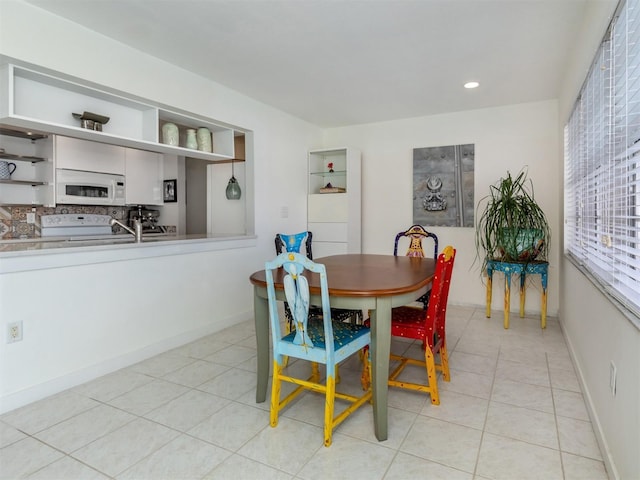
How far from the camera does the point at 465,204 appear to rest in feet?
14.9

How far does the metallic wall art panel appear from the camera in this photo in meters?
4.52

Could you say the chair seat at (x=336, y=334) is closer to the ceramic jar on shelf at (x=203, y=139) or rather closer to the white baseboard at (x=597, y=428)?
the white baseboard at (x=597, y=428)

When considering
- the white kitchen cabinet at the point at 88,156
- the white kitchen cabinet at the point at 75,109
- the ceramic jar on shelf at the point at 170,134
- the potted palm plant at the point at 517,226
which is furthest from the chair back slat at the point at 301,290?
the white kitchen cabinet at the point at 88,156

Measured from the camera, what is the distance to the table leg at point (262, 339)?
2215 mm

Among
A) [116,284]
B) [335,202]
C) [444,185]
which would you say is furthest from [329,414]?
[444,185]

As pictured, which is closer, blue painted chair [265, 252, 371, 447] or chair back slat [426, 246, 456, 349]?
blue painted chair [265, 252, 371, 447]

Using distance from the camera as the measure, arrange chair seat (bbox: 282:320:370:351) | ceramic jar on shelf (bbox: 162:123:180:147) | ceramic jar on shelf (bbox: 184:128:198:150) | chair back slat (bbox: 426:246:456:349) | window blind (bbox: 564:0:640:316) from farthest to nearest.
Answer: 1. ceramic jar on shelf (bbox: 184:128:198:150)
2. ceramic jar on shelf (bbox: 162:123:180:147)
3. chair back slat (bbox: 426:246:456:349)
4. chair seat (bbox: 282:320:370:351)
5. window blind (bbox: 564:0:640:316)

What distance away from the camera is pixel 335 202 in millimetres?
4816

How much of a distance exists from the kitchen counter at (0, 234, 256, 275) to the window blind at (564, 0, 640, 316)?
9.77 feet

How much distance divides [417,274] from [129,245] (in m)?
2.11

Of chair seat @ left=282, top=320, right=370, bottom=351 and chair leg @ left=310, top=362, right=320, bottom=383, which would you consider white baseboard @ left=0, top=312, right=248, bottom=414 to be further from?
chair seat @ left=282, top=320, right=370, bottom=351

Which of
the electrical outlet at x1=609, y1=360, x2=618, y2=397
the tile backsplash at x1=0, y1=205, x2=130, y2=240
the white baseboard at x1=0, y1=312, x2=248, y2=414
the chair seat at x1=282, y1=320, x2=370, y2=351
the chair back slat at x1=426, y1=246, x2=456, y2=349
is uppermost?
the tile backsplash at x1=0, y1=205, x2=130, y2=240

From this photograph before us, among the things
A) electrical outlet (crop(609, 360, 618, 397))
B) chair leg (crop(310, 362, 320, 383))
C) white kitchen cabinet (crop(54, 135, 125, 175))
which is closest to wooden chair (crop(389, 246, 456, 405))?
chair leg (crop(310, 362, 320, 383))

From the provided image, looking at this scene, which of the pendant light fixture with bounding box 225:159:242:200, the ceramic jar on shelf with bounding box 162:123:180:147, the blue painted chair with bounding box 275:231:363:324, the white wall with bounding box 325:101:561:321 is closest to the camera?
the blue painted chair with bounding box 275:231:363:324
